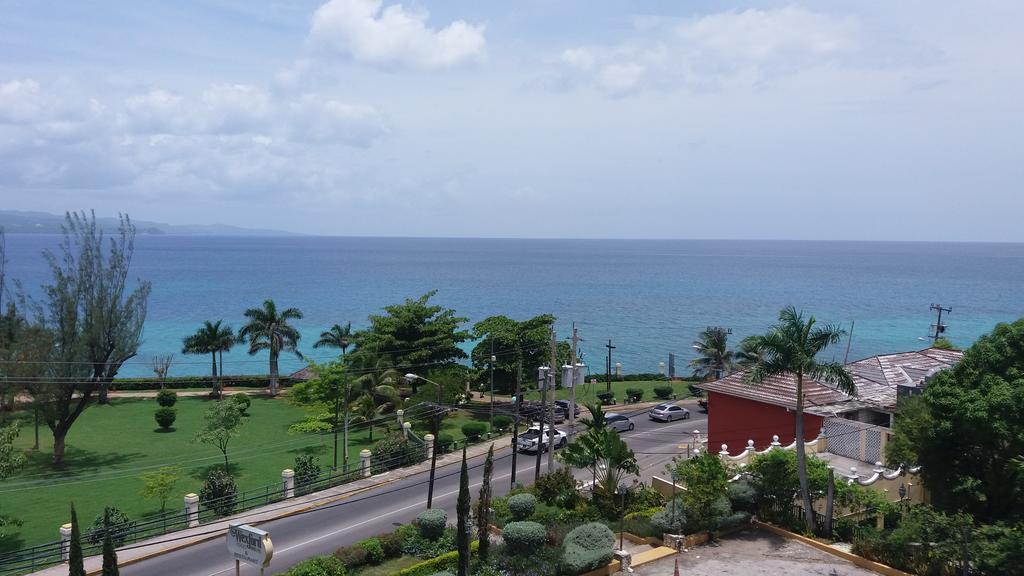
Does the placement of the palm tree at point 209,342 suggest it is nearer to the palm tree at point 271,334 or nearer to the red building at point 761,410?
the palm tree at point 271,334

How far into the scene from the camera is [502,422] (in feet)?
155

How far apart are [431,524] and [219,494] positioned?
11533mm

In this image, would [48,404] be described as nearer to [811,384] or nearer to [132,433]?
[132,433]

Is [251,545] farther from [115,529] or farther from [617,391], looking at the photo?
[617,391]

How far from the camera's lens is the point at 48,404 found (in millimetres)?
37750

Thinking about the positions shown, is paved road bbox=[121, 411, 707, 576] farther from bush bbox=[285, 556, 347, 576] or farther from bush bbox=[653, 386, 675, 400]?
bush bbox=[653, 386, 675, 400]

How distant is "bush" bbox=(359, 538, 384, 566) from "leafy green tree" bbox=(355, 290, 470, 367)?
2657 cm

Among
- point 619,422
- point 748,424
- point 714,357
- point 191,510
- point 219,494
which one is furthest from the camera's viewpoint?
point 714,357

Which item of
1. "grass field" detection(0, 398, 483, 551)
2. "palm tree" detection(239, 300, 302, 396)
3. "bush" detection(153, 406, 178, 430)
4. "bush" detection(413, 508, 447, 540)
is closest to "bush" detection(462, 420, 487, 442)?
"grass field" detection(0, 398, 483, 551)

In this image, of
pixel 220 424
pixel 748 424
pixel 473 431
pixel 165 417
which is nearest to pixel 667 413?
pixel 473 431

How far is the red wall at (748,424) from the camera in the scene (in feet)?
102

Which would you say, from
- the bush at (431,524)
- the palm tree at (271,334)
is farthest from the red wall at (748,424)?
the palm tree at (271,334)

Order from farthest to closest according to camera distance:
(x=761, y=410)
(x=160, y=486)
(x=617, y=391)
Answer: (x=617, y=391), (x=761, y=410), (x=160, y=486)

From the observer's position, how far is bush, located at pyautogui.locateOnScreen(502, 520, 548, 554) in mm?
21516
